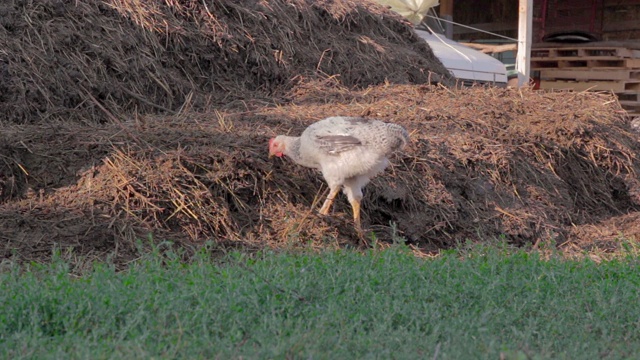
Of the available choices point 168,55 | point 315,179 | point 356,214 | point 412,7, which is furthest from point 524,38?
point 356,214

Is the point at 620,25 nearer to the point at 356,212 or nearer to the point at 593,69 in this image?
the point at 593,69

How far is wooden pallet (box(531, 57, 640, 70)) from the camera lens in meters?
18.6

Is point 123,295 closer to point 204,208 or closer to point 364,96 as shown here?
point 204,208

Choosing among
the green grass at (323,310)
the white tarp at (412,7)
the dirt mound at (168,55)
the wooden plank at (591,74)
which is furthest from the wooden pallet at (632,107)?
the green grass at (323,310)

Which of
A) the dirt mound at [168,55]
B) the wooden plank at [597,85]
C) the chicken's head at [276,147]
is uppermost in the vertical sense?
the dirt mound at [168,55]

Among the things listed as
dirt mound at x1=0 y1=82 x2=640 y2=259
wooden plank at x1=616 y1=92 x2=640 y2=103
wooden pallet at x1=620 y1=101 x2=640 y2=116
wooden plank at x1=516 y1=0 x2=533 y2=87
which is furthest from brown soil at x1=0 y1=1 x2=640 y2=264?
wooden plank at x1=616 y1=92 x2=640 y2=103

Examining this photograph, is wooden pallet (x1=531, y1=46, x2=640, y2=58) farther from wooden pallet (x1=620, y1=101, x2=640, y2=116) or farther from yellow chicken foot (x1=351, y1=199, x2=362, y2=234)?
yellow chicken foot (x1=351, y1=199, x2=362, y2=234)

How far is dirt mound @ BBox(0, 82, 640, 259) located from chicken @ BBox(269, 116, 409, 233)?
1.40ft

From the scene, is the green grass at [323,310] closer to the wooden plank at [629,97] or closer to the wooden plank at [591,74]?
the wooden plank at [591,74]

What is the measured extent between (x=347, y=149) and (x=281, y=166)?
1.04 meters

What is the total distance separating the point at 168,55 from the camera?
11.1 m

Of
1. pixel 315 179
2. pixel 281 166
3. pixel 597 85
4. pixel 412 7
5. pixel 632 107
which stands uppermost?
pixel 412 7

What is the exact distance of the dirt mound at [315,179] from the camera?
8.15m

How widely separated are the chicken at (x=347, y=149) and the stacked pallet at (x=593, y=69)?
11.3 metres
